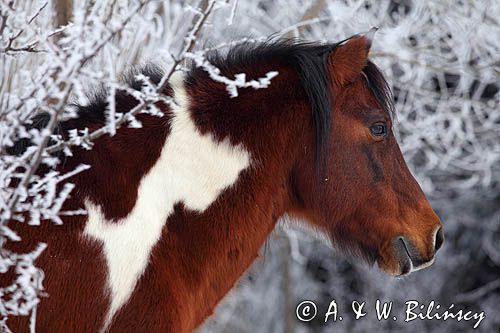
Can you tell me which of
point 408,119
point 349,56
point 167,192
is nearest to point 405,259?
point 349,56

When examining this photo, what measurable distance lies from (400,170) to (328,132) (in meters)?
0.40

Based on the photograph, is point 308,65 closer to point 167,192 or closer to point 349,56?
point 349,56

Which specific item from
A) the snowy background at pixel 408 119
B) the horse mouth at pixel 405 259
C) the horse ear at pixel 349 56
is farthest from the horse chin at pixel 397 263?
the horse ear at pixel 349 56

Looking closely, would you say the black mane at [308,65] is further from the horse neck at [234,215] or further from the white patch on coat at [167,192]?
the white patch on coat at [167,192]

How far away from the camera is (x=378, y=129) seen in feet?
10.9

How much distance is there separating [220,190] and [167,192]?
25 centimetres

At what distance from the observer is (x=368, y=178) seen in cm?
330

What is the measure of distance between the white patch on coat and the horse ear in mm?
547

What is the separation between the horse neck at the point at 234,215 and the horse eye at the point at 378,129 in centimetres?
32

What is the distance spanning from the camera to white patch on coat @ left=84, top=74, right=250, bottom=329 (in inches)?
108

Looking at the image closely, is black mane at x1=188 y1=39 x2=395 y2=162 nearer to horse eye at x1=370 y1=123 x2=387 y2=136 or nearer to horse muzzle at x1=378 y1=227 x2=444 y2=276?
horse eye at x1=370 y1=123 x2=387 y2=136

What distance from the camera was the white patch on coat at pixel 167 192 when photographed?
274 centimetres

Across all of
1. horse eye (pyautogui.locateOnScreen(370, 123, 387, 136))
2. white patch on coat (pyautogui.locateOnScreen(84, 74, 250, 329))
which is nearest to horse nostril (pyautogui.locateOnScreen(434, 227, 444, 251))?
horse eye (pyautogui.locateOnScreen(370, 123, 387, 136))

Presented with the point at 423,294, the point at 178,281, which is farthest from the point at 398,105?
the point at 178,281
